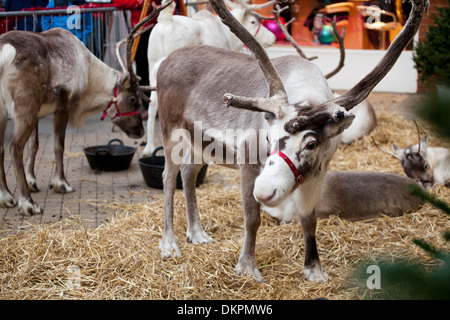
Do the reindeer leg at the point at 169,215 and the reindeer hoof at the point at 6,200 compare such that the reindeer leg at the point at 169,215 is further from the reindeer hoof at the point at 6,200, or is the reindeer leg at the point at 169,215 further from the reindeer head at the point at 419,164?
the reindeer head at the point at 419,164

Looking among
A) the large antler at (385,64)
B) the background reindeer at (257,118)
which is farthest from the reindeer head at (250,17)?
the large antler at (385,64)

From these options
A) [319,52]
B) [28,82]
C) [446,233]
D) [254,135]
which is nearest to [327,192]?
[254,135]

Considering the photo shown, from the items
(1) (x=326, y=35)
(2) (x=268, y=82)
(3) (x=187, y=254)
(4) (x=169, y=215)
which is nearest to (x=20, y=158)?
(4) (x=169, y=215)

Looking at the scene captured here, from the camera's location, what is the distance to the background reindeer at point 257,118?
286 cm

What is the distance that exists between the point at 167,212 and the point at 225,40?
13.0 feet

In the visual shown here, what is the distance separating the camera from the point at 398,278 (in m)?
1.11

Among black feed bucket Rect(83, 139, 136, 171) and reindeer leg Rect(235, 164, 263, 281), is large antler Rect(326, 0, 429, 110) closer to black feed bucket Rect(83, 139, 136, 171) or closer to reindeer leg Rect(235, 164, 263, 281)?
reindeer leg Rect(235, 164, 263, 281)

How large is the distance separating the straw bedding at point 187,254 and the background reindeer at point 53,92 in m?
0.89

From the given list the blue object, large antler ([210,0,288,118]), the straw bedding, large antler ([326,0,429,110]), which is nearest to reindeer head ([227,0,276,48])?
the blue object

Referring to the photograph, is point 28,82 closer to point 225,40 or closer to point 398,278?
point 225,40

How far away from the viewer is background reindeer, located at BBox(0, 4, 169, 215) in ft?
16.2

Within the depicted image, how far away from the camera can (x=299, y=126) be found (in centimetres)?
285

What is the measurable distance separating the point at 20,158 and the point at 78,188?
0.95 m

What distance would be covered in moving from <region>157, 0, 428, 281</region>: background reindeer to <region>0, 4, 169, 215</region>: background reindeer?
1.17 m
